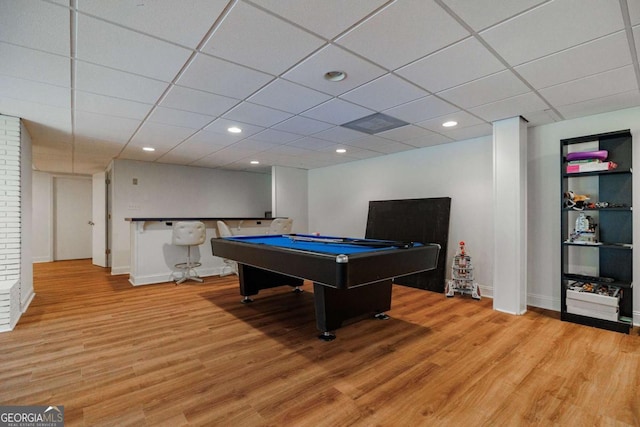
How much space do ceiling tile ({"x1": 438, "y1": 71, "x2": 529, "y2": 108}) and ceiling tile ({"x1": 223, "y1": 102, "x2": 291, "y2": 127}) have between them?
1.72m

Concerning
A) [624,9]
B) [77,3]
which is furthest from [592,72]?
[77,3]

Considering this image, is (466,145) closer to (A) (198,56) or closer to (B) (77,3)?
(A) (198,56)

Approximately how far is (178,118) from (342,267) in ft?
8.80

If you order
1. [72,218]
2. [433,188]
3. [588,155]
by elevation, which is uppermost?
[588,155]

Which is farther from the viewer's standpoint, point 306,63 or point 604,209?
point 604,209

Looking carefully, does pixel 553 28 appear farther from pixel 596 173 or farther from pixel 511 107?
pixel 596 173

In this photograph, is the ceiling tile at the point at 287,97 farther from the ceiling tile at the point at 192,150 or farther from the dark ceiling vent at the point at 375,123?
the ceiling tile at the point at 192,150

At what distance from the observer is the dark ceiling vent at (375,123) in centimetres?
356

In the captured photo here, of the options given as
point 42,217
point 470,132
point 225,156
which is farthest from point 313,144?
point 42,217

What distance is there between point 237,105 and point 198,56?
3.17ft

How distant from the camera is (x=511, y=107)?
3.17 meters

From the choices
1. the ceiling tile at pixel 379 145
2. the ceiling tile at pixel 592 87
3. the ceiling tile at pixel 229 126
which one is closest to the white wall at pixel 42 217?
the ceiling tile at pixel 229 126

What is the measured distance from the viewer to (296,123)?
12.2 feet

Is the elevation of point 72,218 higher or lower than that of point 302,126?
lower
